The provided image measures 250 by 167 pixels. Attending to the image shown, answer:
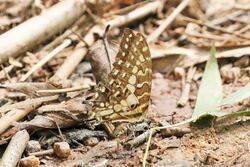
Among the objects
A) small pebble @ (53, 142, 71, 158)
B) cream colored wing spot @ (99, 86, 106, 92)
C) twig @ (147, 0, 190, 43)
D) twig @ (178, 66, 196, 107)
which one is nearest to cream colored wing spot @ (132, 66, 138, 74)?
cream colored wing spot @ (99, 86, 106, 92)

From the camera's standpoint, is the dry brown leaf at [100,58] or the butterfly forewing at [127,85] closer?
the butterfly forewing at [127,85]

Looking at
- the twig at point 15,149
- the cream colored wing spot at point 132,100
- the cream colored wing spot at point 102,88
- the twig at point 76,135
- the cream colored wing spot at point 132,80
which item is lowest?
the twig at point 76,135

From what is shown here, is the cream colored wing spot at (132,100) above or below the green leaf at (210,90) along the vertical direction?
above

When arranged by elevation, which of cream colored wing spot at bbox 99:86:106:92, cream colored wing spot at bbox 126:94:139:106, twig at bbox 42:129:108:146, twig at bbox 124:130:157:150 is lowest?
twig at bbox 124:130:157:150

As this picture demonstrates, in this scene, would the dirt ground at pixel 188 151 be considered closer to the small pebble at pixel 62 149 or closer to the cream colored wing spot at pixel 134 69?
the small pebble at pixel 62 149

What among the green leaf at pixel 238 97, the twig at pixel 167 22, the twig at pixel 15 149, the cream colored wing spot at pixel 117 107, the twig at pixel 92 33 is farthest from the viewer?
the twig at pixel 167 22

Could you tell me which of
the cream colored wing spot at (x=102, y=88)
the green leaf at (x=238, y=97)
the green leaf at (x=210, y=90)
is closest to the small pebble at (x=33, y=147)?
the cream colored wing spot at (x=102, y=88)

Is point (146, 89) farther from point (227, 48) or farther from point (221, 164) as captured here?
point (227, 48)

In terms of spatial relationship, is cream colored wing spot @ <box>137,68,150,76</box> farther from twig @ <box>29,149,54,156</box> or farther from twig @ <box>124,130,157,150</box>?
twig @ <box>29,149,54,156</box>
